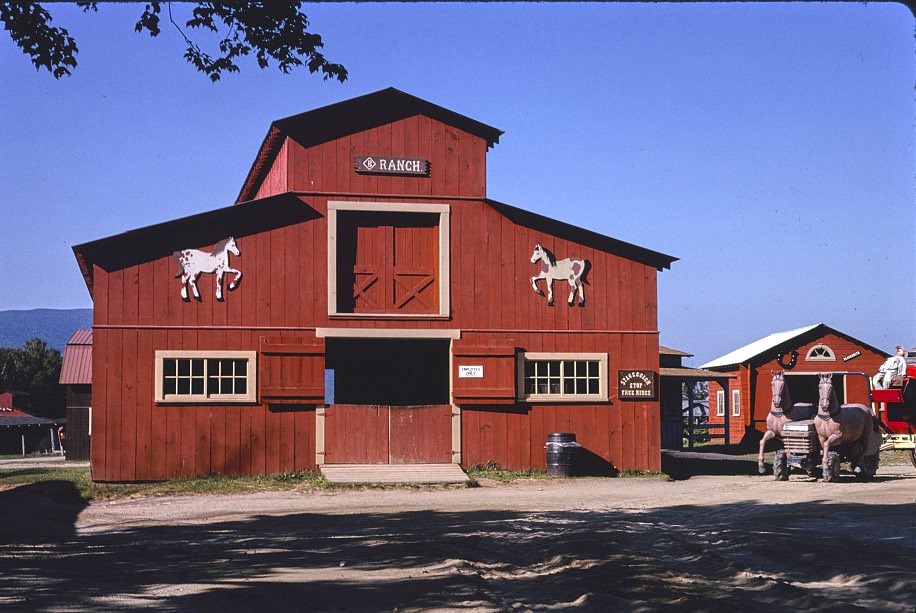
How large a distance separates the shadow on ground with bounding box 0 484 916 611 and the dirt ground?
36 millimetres

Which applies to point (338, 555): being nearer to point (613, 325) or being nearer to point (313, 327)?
point (313, 327)

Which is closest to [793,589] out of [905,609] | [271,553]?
[905,609]

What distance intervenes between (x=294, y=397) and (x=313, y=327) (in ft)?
5.24

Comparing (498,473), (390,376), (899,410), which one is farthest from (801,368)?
(899,410)

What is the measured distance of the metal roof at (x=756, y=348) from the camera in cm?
4200

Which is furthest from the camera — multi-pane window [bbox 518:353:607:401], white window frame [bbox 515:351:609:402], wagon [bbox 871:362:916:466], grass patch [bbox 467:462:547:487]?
multi-pane window [bbox 518:353:607:401]

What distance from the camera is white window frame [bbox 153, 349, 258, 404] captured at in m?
22.7

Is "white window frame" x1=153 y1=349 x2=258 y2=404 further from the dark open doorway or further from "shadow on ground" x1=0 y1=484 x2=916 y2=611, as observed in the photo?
the dark open doorway

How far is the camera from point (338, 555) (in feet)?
41.8

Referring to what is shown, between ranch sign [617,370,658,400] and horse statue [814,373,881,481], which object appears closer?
horse statue [814,373,881,481]

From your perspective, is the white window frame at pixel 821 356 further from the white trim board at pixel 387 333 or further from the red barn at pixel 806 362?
the white trim board at pixel 387 333

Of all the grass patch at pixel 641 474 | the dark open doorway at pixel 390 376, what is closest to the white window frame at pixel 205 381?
the dark open doorway at pixel 390 376

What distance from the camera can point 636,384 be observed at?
984 inches

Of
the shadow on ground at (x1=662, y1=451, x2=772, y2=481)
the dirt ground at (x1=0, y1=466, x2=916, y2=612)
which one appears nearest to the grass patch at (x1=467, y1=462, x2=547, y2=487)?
the dirt ground at (x1=0, y1=466, x2=916, y2=612)
